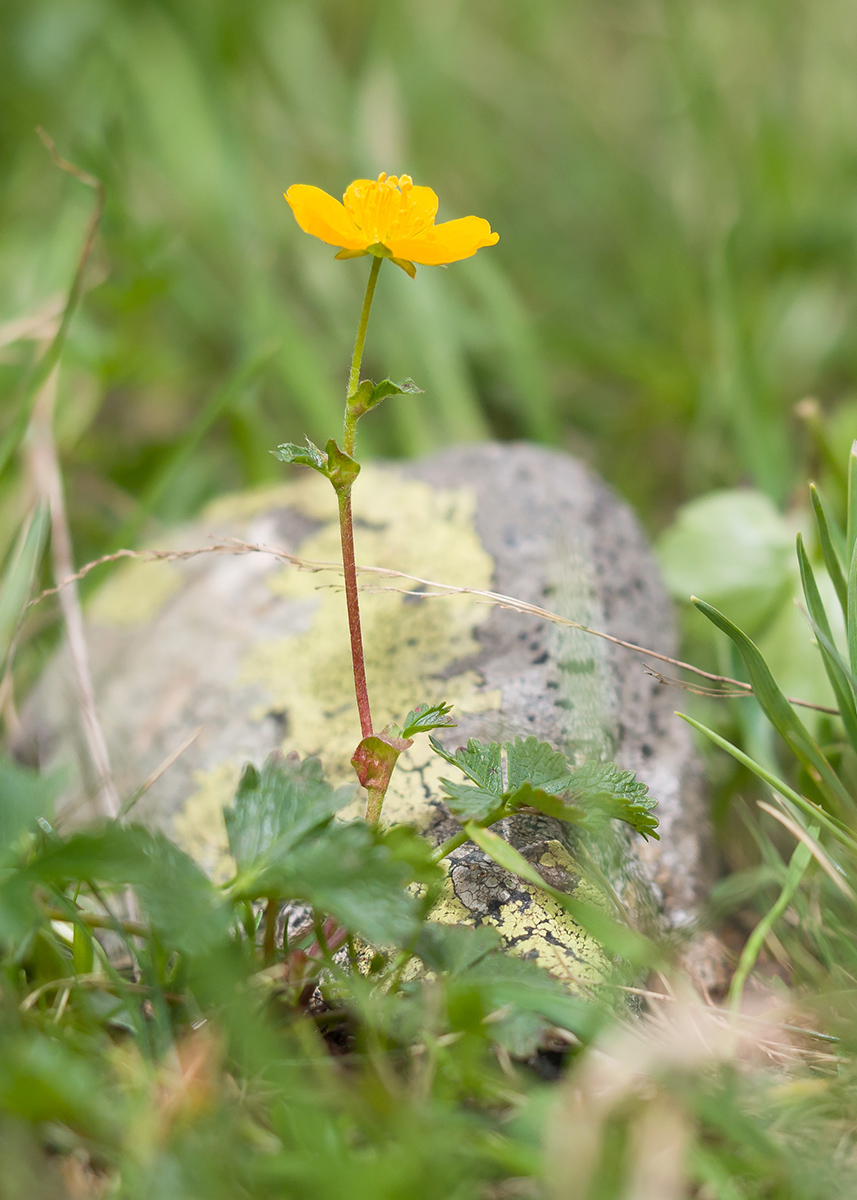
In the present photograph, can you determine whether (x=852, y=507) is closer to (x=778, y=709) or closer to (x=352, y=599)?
(x=778, y=709)

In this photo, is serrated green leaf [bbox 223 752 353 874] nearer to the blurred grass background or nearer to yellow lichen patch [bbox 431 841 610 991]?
yellow lichen patch [bbox 431 841 610 991]

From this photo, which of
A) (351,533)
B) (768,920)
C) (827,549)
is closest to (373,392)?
(351,533)

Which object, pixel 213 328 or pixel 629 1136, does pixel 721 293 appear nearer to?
pixel 213 328

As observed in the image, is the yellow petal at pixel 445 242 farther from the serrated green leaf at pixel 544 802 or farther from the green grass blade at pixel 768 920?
the green grass blade at pixel 768 920

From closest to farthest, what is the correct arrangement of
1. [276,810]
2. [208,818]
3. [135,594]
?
[276,810] < [208,818] < [135,594]

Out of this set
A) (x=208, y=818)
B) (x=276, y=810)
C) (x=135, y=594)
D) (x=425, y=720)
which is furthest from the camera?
(x=135, y=594)

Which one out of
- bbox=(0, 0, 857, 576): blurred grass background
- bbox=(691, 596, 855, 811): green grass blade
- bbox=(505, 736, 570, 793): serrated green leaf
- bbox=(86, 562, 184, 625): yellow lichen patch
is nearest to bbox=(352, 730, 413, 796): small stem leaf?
bbox=(505, 736, 570, 793): serrated green leaf

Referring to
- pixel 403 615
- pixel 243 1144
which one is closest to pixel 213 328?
pixel 403 615
